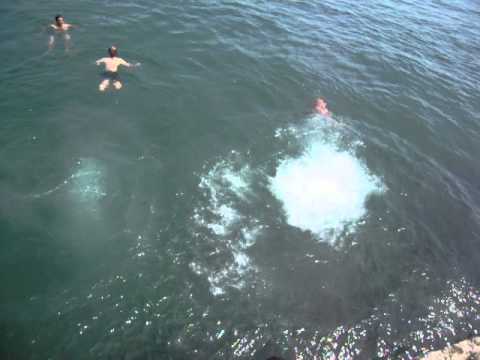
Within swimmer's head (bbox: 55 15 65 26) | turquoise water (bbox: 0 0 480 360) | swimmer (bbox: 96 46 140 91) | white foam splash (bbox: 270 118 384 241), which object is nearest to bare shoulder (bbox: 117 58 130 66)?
swimmer (bbox: 96 46 140 91)

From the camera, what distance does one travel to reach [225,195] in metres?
12.2

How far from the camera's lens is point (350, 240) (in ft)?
38.5

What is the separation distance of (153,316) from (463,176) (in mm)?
13195

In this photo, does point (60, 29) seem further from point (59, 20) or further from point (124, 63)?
point (124, 63)

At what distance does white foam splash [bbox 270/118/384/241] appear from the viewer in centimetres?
1233

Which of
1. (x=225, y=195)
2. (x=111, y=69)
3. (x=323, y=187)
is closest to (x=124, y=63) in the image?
(x=111, y=69)

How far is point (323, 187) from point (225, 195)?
4.00 metres

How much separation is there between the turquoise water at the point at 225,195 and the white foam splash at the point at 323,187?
71 millimetres

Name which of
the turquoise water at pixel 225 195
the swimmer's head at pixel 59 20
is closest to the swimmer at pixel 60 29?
the swimmer's head at pixel 59 20

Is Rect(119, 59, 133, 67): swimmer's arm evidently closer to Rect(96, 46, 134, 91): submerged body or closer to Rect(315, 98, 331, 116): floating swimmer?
Rect(96, 46, 134, 91): submerged body

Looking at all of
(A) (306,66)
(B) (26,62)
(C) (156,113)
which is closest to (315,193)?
(C) (156,113)

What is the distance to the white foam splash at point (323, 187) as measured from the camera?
40.4 ft

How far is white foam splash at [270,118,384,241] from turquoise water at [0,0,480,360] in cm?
7

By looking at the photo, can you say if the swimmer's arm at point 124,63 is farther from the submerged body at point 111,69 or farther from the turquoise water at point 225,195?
the turquoise water at point 225,195
